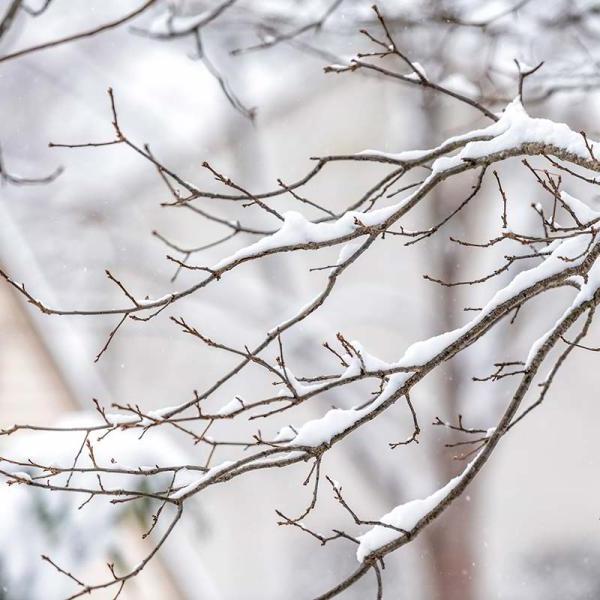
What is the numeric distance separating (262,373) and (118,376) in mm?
2284

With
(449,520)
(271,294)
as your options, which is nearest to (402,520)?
(449,520)

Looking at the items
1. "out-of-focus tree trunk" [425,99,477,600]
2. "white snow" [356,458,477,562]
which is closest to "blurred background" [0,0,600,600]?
"out-of-focus tree trunk" [425,99,477,600]

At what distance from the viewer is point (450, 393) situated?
8.49m

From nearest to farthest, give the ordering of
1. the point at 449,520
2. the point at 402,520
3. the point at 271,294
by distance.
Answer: the point at 402,520 < the point at 449,520 < the point at 271,294

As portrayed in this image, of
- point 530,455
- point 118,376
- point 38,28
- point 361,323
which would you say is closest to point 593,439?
point 530,455

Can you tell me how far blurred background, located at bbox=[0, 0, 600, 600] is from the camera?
827 centimetres

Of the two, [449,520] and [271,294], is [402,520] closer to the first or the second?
[449,520]

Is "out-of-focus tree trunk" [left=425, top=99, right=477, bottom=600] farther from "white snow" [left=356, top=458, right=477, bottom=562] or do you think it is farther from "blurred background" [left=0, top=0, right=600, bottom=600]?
"white snow" [left=356, top=458, right=477, bottom=562]

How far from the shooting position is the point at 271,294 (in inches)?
389

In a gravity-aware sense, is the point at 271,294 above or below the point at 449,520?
above

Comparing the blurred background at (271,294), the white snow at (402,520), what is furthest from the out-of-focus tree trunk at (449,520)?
the white snow at (402,520)

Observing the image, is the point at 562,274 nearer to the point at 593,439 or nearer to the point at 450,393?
the point at 450,393

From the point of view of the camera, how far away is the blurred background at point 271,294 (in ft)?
27.1

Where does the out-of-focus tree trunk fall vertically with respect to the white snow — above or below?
above
